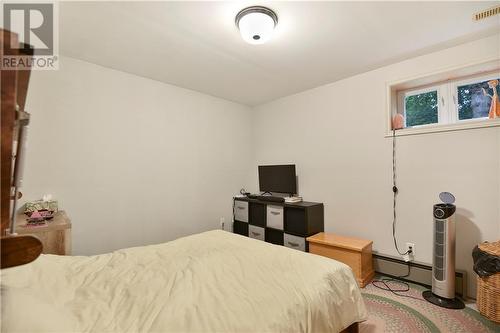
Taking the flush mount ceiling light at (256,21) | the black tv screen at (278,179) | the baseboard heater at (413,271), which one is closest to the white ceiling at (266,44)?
the flush mount ceiling light at (256,21)

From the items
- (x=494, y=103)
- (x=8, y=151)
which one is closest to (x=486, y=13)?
(x=494, y=103)

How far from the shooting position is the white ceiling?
185cm

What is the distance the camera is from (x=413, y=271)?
261cm

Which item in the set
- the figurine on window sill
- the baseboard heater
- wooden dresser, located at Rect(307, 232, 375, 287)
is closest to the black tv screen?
wooden dresser, located at Rect(307, 232, 375, 287)

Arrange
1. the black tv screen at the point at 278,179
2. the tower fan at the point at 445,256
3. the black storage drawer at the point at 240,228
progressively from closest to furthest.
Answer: the tower fan at the point at 445,256, the black tv screen at the point at 278,179, the black storage drawer at the point at 240,228

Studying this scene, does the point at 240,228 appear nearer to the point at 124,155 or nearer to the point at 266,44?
the point at 124,155

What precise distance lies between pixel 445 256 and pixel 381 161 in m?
1.15

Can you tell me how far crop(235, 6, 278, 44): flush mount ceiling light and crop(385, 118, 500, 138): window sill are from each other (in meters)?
1.91

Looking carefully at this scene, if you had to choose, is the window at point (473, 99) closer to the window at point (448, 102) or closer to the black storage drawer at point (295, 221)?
the window at point (448, 102)

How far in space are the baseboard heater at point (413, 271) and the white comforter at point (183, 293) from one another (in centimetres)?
146

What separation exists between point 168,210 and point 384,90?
10.6 ft

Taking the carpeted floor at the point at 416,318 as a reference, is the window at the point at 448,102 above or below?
above

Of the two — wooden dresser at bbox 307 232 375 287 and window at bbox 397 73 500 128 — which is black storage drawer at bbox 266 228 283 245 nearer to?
wooden dresser at bbox 307 232 375 287

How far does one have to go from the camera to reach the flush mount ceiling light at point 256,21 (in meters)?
1.82
